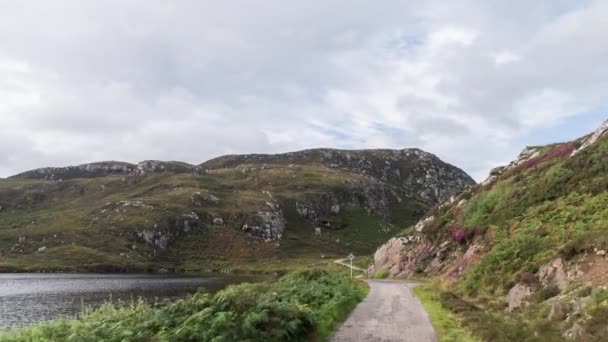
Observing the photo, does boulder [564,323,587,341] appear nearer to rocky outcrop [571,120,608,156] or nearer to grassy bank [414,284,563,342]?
grassy bank [414,284,563,342]

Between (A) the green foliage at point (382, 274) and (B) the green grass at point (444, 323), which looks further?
(A) the green foliage at point (382, 274)

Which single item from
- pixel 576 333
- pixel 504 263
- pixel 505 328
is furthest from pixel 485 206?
pixel 576 333

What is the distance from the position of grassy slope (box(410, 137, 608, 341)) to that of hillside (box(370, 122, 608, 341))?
0.06 metres

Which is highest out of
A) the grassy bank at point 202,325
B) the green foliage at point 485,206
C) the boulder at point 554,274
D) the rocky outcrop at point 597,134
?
the rocky outcrop at point 597,134

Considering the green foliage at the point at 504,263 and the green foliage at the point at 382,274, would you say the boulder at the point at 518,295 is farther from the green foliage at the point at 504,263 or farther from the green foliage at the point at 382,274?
the green foliage at the point at 382,274

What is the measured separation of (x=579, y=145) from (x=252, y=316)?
47.4 metres

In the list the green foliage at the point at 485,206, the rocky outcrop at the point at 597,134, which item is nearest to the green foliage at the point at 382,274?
the green foliage at the point at 485,206

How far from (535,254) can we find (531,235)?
302 cm

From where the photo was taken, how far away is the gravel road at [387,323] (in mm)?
19188

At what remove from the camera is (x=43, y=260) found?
171500 millimetres

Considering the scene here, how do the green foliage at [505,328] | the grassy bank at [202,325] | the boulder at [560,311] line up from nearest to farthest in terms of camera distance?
the grassy bank at [202,325]
the green foliage at [505,328]
the boulder at [560,311]

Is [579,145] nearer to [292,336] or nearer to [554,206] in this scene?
[554,206]

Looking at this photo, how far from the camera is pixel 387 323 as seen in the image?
22.8m

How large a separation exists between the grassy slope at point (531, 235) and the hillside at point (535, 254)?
6cm
